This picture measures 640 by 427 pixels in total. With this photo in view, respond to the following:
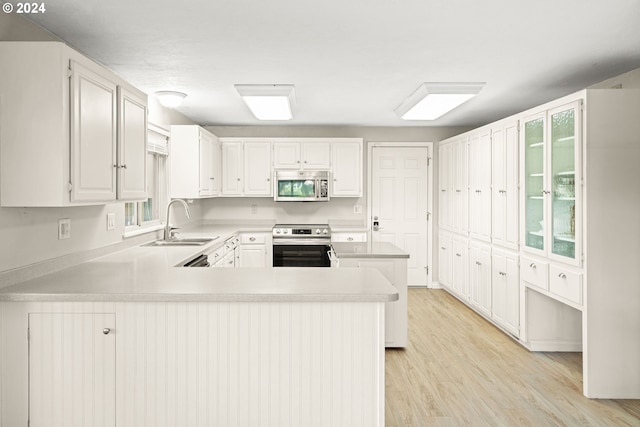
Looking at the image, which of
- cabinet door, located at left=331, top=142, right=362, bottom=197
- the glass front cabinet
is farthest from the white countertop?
cabinet door, located at left=331, top=142, right=362, bottom=197

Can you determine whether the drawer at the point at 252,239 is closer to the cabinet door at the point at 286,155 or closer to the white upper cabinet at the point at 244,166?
the white upper cabinet at the point at 244,166

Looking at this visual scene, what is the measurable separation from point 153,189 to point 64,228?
2025 millimetres

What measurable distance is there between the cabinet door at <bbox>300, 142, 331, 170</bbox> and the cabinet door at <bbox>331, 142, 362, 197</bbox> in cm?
7

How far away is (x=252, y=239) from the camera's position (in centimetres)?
583

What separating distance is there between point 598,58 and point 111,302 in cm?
366

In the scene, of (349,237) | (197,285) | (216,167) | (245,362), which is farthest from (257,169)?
(245,362)

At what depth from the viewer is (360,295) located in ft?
7.03

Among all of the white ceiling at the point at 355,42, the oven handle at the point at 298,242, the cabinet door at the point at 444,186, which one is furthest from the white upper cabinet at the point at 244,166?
the cabinet door at the point at 444,186

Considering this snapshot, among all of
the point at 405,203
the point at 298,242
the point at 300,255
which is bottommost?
the point at 300,255

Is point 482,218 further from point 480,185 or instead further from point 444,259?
point 444,259

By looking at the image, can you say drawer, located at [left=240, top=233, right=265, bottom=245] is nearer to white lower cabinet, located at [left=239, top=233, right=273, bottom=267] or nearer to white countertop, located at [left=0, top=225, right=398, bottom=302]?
white lower cabinet, located at [left=239, top=233, right=273, bottom=267]

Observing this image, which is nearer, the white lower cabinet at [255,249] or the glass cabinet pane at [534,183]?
the glass cabinet pane at [534,183]

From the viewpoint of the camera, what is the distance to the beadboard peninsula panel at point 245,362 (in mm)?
2172

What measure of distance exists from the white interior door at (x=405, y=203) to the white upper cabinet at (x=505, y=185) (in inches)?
79.5
